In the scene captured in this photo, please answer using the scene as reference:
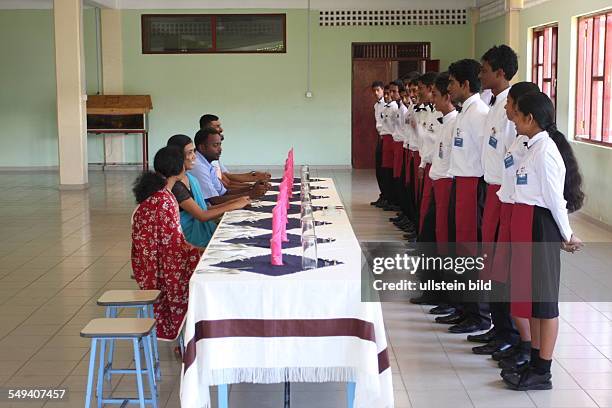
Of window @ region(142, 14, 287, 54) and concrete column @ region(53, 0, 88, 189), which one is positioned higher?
window @ region(142, 14, 287, 54)

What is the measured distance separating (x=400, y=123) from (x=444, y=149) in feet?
13.8

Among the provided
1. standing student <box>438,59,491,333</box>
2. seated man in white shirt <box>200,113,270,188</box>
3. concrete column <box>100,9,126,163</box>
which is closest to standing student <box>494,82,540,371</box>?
standing student <box>438,59,491,333</box>

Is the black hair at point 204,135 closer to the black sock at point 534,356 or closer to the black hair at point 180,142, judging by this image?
the black hair at point 180,142

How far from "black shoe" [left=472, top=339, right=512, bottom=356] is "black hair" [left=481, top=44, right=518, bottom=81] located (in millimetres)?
1575

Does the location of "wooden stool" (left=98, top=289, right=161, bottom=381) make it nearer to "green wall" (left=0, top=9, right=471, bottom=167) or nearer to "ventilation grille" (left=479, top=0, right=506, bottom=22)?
"ventilation grille" (left=479, top=0, right=506, bottom=22)

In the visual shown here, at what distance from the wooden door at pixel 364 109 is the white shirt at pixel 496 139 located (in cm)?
1088

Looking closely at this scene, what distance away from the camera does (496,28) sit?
1390cm

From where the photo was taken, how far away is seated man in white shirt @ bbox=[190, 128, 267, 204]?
634cm

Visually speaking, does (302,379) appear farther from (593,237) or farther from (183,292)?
(593,237)

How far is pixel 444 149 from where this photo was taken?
609 cm

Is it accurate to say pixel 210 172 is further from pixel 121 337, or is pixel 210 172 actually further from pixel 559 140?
pixel 559 140

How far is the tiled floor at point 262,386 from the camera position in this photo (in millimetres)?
4363

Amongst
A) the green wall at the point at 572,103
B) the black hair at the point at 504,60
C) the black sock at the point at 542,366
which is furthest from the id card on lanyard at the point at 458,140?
the green wall at the point at 572,103

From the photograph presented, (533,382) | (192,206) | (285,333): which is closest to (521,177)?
(533,382)
